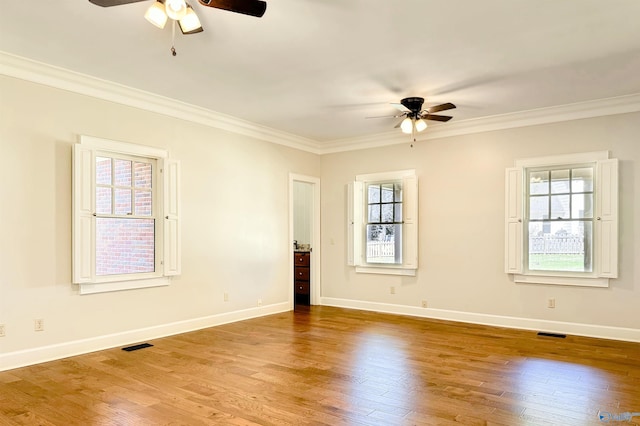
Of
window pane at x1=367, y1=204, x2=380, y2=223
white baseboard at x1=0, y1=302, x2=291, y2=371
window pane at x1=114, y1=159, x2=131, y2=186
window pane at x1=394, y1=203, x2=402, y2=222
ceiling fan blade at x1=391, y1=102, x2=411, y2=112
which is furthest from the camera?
window pane at x1=367, y1=204, x2=380, y2=223

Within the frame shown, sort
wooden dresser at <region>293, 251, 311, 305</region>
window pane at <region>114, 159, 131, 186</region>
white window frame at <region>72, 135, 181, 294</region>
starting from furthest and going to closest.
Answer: wooden dresser at <region>293, 251, 311, 305</region> < window pane at <region>114, 159, 131, 186</region> < white window frame at <region>72, 135, 181, 294</region>

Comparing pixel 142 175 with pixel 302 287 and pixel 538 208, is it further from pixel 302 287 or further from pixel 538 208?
pixel 538 208

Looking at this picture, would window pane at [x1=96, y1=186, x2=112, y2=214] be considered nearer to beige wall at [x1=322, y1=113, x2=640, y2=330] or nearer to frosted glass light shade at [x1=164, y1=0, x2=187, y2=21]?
frosted glass light shade at [x1=164, y1=0, x2=187, y2=21]

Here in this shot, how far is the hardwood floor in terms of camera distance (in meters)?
2.96

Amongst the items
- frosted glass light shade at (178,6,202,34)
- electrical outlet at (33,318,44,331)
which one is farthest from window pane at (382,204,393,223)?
electrical outlet at (33,318,44,331)

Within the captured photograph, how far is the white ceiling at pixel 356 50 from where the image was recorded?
3.15m

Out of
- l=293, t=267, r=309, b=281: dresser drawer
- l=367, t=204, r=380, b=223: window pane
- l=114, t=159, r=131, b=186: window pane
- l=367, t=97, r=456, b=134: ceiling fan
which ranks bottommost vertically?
l=293, t=267, r=309, b=281: dresser drawer

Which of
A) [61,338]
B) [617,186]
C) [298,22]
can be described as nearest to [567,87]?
[617,186]

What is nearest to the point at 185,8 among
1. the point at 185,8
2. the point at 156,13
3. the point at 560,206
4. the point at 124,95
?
the point at 185,8

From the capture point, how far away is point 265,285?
21.8 feet

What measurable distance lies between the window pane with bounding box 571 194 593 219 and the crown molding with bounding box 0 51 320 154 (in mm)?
4094

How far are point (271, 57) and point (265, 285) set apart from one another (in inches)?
145

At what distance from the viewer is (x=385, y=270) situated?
6883 millimetres

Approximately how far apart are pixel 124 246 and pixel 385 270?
12.5ft
